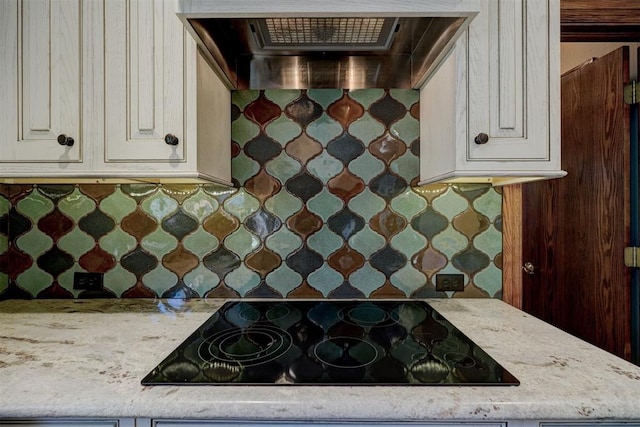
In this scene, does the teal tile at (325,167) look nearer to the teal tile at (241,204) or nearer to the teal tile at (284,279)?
the teal tile at (241,204)

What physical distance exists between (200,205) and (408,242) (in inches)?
33.2

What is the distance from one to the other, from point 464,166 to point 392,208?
432 mm

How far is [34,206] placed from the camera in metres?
1.44

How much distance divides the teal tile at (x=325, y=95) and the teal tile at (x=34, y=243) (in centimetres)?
119

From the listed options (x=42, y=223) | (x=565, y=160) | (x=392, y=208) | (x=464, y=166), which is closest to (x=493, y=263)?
(x=392, y=208)

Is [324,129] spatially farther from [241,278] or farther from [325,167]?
[241,278]

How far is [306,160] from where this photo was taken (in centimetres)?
146

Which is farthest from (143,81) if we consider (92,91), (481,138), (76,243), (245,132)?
(481,138)

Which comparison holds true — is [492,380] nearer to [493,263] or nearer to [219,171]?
[493,263]

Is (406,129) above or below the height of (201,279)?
above

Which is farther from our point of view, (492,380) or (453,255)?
(453,255)

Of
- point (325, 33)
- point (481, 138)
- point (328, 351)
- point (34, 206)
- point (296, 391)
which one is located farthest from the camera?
point (34, 206)

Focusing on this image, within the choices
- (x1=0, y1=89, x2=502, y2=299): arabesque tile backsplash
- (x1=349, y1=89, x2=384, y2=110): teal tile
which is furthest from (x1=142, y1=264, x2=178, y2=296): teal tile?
(x1=349, y1=89, x2=384, y2=110): teal tile

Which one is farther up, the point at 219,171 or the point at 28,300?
the point at 219,171
